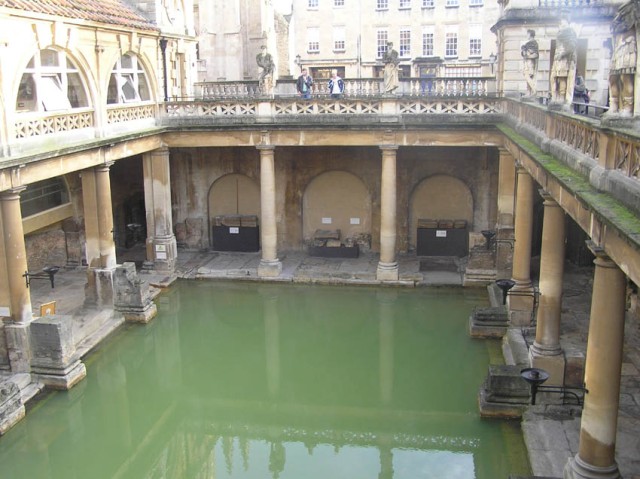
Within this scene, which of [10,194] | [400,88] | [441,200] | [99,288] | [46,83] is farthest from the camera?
[441,200]

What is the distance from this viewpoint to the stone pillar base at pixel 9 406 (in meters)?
14.3

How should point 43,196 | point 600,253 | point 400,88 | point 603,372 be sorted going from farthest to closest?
point 400,88 < point 43,196 < point 603,372 < point 600,253

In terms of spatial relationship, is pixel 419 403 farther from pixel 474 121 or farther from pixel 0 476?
pixel 474 121

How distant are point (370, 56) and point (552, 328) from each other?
33048 millimetres

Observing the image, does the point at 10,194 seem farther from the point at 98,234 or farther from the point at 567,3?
the point at 567,3

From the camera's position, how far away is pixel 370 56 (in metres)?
44.8

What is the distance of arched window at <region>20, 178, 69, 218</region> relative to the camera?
22.2 m

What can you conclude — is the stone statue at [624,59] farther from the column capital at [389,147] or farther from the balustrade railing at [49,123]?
the column capital at [389,147]

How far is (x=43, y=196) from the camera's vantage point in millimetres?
Answer: 23359

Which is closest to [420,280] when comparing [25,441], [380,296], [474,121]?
[380,296]

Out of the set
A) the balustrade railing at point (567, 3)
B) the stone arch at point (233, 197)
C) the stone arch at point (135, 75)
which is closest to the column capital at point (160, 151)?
the stone arch at point (135, 75)

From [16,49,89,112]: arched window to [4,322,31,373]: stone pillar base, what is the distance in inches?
208

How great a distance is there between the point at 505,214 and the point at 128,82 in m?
12.3

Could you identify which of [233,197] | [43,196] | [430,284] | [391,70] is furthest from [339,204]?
[43,196]
